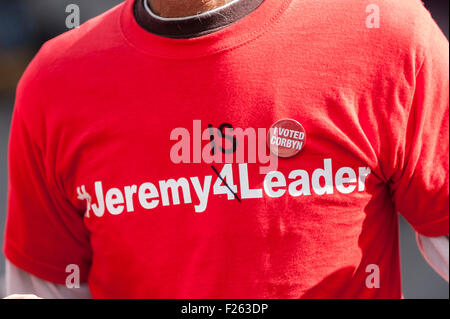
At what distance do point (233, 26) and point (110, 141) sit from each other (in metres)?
0.37

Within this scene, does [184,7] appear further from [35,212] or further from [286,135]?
[35,212]

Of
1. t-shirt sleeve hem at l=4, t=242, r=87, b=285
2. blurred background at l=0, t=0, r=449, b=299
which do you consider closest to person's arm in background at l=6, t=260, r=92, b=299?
t-shirt sleeve hem at l=4, t=242, r=87, b=285

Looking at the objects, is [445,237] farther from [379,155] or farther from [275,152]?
[275,152]

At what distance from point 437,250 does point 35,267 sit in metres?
0.96

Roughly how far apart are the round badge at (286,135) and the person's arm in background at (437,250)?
0.40 m

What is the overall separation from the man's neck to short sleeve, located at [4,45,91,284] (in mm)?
339

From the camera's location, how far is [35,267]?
153cm

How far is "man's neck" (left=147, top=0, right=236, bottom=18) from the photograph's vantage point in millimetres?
1346

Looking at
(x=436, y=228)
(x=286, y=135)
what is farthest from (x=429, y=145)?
(x=286, y=135)

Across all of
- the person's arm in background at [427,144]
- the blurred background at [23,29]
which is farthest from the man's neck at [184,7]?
the blurred background at [23,29]

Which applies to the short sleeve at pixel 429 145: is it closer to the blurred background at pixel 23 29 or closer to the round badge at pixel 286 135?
the round badge at pixel 286 135

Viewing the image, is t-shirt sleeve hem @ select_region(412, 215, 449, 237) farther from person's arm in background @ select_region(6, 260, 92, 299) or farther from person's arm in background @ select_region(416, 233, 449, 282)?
A: person's arm in background @ select_region(6, 260, 92, 299)

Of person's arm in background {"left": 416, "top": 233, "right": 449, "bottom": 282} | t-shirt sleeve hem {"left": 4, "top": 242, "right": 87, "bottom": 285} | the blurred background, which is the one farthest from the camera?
the blurred background

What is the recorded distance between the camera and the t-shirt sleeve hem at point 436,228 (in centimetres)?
137
